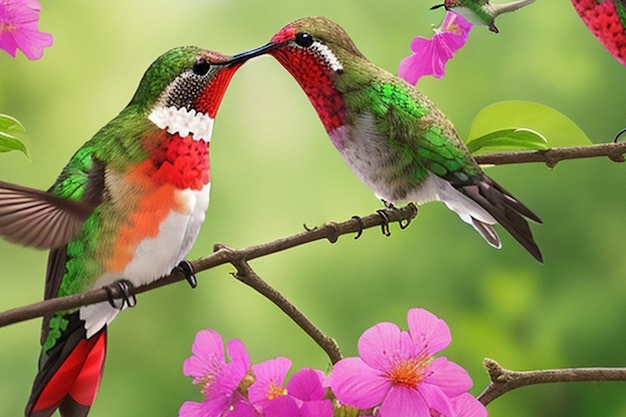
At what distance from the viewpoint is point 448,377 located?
0.43 meters

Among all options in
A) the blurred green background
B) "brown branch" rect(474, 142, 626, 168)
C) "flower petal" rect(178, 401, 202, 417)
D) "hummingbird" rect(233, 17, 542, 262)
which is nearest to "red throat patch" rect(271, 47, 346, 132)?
"hummingbird" rect(233, 17, 542, 262)

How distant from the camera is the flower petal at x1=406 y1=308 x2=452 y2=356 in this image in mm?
436

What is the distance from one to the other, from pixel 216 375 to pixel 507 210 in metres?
0.19

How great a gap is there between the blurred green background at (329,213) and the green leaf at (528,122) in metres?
0.66

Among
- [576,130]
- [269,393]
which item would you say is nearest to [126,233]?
[269,393]

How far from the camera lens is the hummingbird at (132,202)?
0.50 meters

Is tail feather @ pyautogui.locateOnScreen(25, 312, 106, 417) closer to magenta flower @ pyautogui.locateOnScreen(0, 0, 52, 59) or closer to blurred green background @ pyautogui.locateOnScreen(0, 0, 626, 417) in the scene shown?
magenta flower @ pyautogui.locateOnScreen(0, 0, 52, 59)

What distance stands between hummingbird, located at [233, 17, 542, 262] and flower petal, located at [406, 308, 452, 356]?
128 mm

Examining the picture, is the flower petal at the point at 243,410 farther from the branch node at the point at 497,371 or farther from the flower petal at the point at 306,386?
the branch node at the point at 497,371

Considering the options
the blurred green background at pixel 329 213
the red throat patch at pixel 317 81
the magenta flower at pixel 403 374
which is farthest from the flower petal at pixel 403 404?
the blurred green background at pixel 329 213

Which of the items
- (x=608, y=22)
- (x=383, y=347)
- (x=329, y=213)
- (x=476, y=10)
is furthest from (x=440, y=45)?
(x=329, y=213)

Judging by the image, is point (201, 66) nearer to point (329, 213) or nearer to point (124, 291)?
point (124, 291)

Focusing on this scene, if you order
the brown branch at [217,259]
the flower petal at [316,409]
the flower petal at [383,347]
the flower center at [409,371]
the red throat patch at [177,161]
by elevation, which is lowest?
the flower petal at [316,409]

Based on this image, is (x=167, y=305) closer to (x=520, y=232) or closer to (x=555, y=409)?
(x=555, y=409)
